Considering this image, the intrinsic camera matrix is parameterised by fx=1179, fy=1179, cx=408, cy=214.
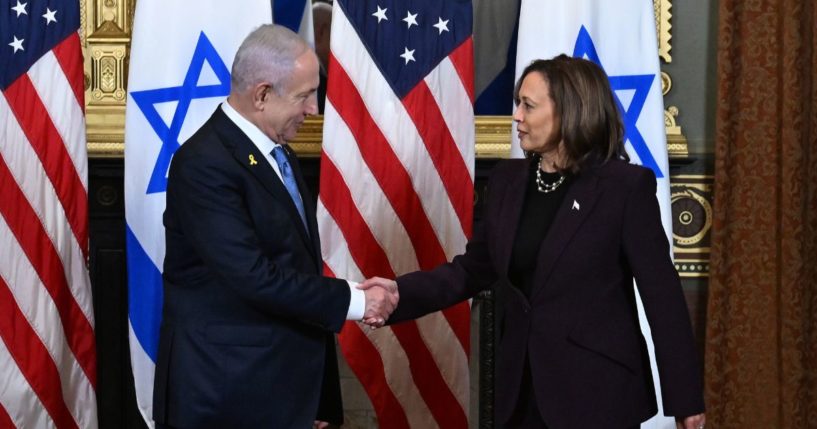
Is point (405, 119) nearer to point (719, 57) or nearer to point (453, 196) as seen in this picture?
point (453, 196)

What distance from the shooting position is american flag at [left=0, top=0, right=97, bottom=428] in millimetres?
4148

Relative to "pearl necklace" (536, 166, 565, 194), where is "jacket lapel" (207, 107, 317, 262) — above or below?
above

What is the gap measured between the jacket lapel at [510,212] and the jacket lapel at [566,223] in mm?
108

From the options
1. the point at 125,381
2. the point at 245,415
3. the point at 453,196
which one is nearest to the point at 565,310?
the point at 245,415

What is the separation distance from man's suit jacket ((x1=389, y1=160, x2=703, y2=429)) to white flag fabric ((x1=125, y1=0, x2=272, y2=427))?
66.0 inches

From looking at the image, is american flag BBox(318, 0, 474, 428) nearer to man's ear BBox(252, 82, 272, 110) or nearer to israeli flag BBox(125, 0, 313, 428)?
israeli flag BBox(125, 0, 313, 428)

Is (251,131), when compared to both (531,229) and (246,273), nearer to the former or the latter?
(246,273)

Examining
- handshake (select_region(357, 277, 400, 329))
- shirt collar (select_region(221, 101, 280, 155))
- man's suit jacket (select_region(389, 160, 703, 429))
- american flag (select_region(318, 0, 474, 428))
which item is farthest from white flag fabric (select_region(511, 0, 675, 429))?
shirt collar (select_region(221, 101, 280, 155))

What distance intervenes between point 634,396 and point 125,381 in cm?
255

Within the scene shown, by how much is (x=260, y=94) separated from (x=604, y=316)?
102 cm

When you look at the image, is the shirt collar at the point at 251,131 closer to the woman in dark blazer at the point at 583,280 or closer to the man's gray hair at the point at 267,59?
the man's gray hair at the point at 267,59

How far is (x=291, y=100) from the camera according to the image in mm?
2975

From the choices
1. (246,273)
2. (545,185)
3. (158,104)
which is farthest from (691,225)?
(246,273)

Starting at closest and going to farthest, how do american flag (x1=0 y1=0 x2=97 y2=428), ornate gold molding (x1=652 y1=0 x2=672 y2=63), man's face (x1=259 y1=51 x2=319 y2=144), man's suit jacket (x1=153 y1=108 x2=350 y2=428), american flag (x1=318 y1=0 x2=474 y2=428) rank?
man's suit jacket (x1=153 y1=108 x2=350 y2=428), man's face (x1=259 y1=51 x2=319 y2=144), american flag (x1=0 y1=0 x2=97 y2=428), american flag (x1=318 y1=0 x2=474 y2=428), ornate gold molding (x1=652 y1=0 x2=672 y2=63)
